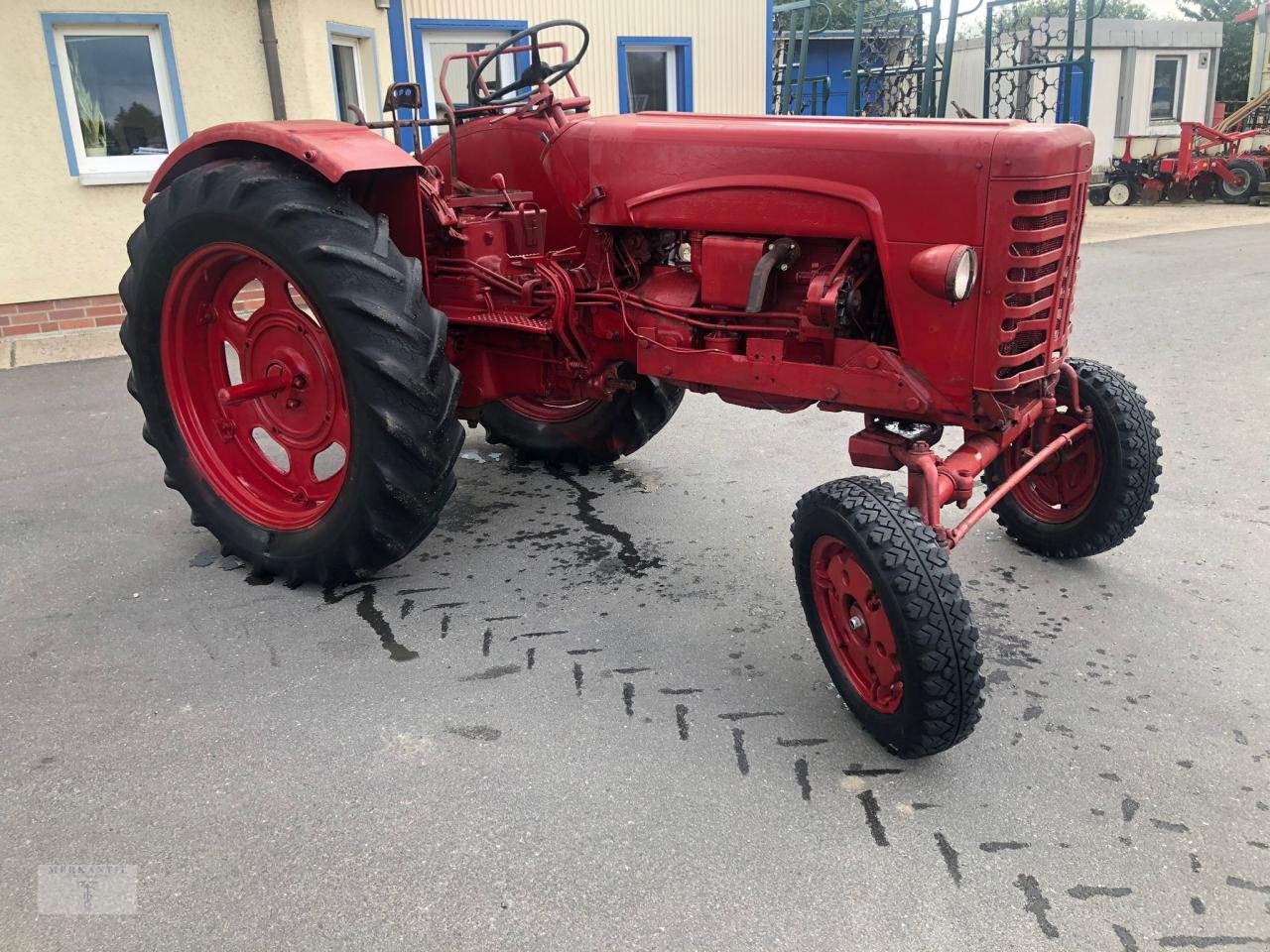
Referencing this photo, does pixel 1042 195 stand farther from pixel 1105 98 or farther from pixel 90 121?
pixel 1105 98

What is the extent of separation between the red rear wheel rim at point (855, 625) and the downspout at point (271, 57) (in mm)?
6422

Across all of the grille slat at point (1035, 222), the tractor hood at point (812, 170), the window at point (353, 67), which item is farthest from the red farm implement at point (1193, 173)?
the grille slat at point (1035, 222)

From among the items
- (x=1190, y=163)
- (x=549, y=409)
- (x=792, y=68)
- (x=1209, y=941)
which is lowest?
(x=1209, y=941)

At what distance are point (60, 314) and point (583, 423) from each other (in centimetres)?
482

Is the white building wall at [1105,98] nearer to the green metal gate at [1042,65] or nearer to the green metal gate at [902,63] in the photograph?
the green metal gate at [1042,65]

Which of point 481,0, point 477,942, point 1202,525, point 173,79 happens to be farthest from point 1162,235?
point 477,942

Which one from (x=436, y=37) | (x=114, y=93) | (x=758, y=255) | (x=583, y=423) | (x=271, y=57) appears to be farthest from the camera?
(x=436, y=37)

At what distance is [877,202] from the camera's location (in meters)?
2.73

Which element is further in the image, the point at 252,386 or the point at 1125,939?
the point at 252,386

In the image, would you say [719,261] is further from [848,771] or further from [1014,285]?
[848,771]

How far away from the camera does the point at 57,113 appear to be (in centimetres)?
688

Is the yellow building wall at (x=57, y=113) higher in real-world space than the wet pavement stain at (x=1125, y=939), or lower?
higher

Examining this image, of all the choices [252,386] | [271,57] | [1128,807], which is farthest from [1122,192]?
[1128,807]

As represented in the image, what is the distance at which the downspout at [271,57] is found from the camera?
7.34 meters
